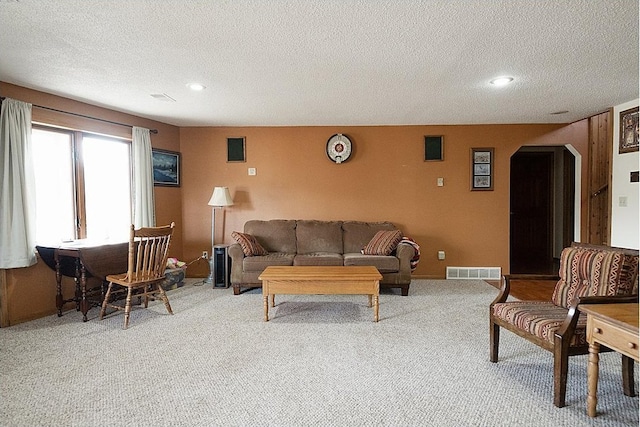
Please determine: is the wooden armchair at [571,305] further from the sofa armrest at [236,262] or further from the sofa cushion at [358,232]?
the sofa armrest at [236,262]

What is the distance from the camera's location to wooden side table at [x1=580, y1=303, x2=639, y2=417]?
1.44 meters

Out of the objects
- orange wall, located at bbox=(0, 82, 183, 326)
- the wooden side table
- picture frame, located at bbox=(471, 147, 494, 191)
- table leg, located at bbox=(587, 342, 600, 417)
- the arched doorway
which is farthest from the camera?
the arched doorway

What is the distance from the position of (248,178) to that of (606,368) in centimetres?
431

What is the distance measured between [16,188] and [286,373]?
296 centimetres

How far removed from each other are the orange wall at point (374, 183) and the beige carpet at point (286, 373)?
177cm

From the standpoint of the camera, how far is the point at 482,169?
16.1 ft

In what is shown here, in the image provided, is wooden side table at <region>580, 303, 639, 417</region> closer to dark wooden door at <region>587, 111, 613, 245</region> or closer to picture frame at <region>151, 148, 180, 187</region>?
dark wooden door at <region>587, 111, 613, 245</region>

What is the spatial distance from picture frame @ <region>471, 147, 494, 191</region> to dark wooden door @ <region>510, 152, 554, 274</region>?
243 cm

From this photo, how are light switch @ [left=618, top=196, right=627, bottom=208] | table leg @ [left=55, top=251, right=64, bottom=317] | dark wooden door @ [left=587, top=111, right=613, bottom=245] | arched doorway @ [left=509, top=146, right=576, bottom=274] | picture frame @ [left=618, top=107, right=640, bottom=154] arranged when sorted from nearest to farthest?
table leg @ [left=55, top=251, right=64, bottom=317]
picture frame @ [left=618, top=107, right=640, bottom=154]
light switch @ [left=618, top=196, right=627, bottom=208]
dark wooden door @ [left=587, top=111, right=613, bottom=245]
arched doorway @ [left=509, top=146, right=576, bottom=274]

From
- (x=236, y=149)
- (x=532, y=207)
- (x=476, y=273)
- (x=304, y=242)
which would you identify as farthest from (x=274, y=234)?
(x=532, y=207)

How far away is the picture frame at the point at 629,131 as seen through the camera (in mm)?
3755

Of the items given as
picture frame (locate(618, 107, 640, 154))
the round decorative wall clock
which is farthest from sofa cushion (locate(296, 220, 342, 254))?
picture frame (locate(618, 107, 640, 154))

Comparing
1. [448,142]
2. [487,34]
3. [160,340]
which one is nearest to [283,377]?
[160,340]

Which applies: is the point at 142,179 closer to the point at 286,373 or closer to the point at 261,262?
the point at 261,262
